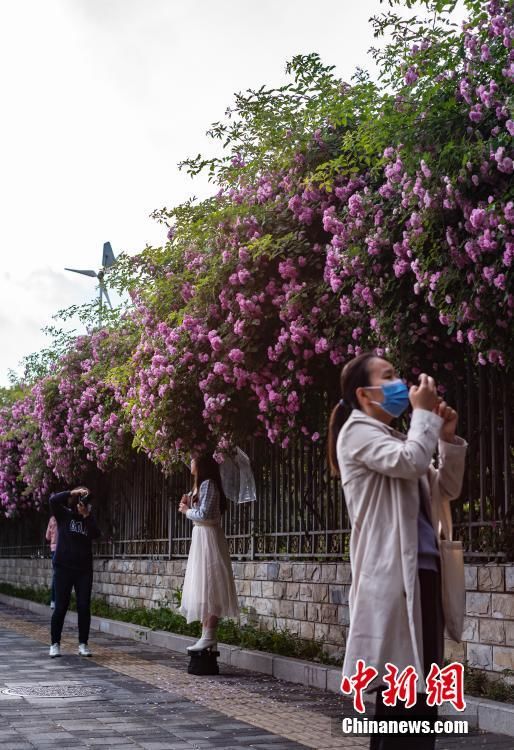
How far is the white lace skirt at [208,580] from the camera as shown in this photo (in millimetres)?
11016

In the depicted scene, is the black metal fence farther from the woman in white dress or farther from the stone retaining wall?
the woman in white dress

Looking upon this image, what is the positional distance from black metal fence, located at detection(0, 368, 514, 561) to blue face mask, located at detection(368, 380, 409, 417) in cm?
400

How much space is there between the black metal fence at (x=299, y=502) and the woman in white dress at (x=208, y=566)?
1.04 m

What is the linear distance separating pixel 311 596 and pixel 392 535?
23.8 ft

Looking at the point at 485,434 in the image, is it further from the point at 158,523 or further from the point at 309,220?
the point at 158,523

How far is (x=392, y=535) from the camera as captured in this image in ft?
14.4

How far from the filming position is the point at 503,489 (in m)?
8.52

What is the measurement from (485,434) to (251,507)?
17.6ft

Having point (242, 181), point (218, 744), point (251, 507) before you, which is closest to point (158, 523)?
point (251, 507)

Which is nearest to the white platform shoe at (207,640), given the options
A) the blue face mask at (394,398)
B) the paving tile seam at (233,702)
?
the paving tile seam at (233,702)

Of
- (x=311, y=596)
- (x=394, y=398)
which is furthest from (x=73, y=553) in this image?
(x=394, y=398)

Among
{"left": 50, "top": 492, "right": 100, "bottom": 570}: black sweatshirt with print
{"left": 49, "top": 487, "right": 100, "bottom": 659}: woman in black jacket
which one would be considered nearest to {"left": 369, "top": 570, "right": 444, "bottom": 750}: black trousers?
{"left": 49, "top": 487, "right": 100, "bottom": 659}: woman in black jacket

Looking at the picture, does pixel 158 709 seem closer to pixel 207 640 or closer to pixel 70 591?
pixel 207 640

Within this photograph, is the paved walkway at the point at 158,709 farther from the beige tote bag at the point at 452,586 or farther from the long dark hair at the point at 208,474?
the beige tote bag at the point at 452,586
